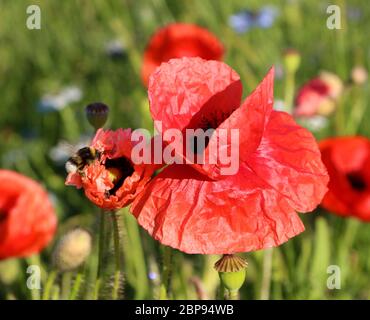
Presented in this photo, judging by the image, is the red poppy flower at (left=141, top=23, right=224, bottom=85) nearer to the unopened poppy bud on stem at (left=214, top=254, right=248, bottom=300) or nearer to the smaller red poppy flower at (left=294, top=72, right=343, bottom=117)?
the smaller red poppy flower at (left=294, top=72, right=343, bottom=117)

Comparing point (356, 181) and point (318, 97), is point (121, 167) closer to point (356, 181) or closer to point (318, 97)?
point (356, 181)

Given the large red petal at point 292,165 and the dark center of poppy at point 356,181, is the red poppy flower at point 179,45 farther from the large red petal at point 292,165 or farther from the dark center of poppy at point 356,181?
the large red petal at point 292,165

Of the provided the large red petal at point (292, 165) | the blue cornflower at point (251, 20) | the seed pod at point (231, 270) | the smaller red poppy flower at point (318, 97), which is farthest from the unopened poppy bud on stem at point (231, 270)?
the blue cornflower at point (251, 20)

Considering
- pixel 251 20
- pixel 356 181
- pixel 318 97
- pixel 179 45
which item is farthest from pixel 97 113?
pixel 251 20

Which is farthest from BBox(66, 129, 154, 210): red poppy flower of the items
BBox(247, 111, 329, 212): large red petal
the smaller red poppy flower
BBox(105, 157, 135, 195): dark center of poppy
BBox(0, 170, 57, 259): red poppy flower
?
the smaller red poppy flower

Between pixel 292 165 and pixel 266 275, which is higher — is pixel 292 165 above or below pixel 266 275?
above

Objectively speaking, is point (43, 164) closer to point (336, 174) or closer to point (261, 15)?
point (261, 15)

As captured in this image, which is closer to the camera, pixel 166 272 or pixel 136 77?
pixel 166 272
